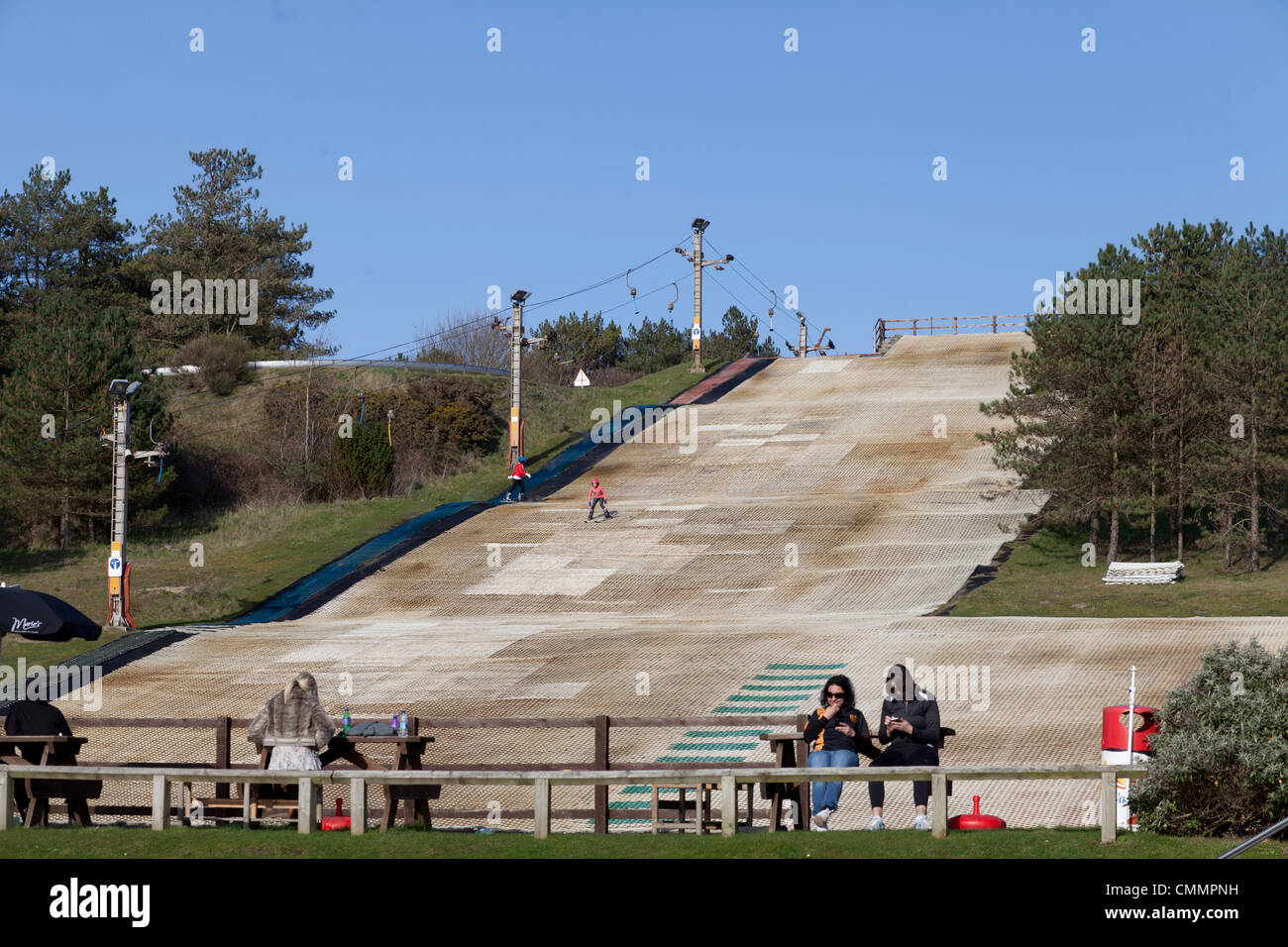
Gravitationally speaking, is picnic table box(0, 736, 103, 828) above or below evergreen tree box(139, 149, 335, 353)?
below

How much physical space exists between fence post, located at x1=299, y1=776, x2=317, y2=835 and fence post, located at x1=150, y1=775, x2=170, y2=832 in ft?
3.95

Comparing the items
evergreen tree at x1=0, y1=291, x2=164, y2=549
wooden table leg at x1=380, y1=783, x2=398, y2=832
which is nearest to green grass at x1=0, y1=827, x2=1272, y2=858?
wooden table leg at x1=380, y1=783, x2=398, y2=832

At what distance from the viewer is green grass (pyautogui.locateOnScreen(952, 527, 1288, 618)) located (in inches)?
1150

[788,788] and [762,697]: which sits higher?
[788,788]

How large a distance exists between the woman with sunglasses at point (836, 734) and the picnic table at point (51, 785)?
6320 mm

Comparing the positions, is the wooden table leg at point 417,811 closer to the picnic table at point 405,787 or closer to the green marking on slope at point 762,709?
the picnic table at point 405,787

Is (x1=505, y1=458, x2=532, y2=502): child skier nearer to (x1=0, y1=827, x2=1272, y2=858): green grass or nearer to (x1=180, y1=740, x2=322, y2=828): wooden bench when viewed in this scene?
(x1=180, y1=740, x2=322, y2=828): wooden bench

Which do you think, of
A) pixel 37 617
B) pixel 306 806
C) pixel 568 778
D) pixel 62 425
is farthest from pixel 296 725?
pixel 62 425

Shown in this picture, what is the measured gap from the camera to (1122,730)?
1345 cm

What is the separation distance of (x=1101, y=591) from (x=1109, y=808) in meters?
22.1

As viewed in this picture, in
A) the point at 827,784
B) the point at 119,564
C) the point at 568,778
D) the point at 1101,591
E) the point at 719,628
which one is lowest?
the point at 827,784

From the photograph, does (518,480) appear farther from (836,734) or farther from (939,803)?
(939,803)
